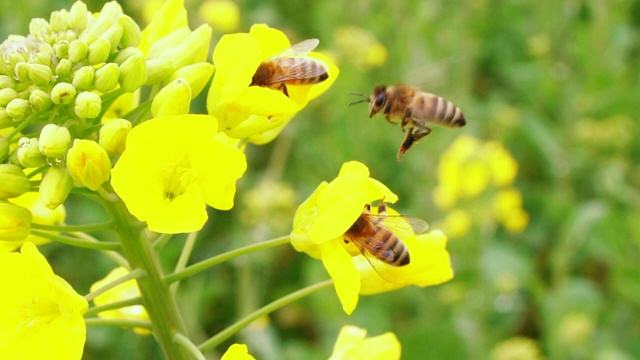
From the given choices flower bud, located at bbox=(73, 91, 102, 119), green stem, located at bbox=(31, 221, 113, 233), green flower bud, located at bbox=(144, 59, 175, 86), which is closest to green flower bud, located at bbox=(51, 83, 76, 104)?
flower bud, located at bbox=(73, 91, 102, 119)

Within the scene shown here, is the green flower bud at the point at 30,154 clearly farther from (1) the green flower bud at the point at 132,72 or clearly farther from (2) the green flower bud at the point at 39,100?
(1) the green flower bud at the point at 132,72

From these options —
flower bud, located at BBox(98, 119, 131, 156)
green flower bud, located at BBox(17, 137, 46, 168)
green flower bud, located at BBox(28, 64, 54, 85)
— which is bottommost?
green flower bud, located at BBox(17, 137, 46, 168)

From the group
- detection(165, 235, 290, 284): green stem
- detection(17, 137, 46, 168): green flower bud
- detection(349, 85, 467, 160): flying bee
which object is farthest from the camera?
detection(349, 85, 467, 160): flying bee

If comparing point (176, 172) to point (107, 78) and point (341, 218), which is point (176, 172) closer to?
point (107, 78)

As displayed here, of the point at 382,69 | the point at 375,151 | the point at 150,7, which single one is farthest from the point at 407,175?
the point at 150,7

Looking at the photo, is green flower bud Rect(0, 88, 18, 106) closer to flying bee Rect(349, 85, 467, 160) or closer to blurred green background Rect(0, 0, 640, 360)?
flying bee Rect(349, 85, 467, 160)

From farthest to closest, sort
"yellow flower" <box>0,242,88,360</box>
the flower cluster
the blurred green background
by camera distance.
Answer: the flower cluster < the blurred green background < "yellow flower" <box>0,242,88,360</box>
